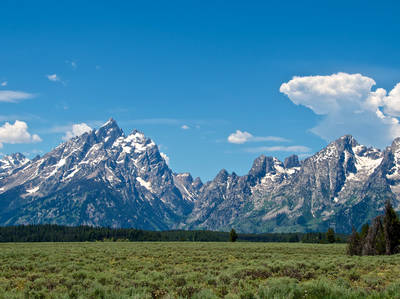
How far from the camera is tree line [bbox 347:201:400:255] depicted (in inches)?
2060

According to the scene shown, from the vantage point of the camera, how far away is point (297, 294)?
14.4 m

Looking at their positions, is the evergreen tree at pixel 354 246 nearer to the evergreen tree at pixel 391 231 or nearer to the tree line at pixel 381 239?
the tree line at pixel 381 239

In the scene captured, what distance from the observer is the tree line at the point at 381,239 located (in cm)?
5231

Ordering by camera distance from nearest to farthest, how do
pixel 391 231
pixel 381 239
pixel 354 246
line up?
1. pixel 381 239
2. pixel 391 231
3. pixel 354 246

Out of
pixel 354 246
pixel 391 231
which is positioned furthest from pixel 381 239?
pixel 354 246

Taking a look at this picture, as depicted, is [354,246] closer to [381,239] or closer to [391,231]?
[381,239]

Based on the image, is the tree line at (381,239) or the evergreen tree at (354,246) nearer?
the tree line at (381,239)

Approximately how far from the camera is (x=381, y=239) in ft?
175

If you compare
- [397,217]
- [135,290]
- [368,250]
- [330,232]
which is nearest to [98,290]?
[135,290]

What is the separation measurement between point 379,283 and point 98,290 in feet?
47.0

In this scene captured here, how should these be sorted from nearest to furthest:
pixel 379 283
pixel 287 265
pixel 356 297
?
pixel 356 297 < pixel 379 283 < pixel 287 265

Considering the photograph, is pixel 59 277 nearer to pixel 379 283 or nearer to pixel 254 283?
pixel 254 283

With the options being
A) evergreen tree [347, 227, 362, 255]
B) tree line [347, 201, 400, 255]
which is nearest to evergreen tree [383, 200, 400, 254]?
tree line [347, 201, 400, 255]

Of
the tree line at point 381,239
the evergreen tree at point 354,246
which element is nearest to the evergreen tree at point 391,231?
the tree line at point 381,239
